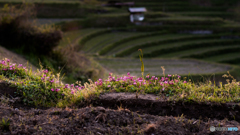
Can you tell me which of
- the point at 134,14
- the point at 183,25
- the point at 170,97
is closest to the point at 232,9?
the point at 183,25

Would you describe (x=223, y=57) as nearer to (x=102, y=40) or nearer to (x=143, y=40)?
(x=143, y=40)

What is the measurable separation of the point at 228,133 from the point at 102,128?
1.86 m

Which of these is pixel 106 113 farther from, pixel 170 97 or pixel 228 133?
pixel 228 133

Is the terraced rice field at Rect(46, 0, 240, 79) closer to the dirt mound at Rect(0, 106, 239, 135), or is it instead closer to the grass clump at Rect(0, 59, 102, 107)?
the grass clump at Rect(0, 59, 102, 107)

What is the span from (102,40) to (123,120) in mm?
20170

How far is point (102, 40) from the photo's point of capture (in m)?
23.0

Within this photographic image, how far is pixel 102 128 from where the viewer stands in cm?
315

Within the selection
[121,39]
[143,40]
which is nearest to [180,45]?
[143,40]

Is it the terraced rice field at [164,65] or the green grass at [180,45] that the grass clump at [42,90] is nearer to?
the terraced rice field at [164,65]

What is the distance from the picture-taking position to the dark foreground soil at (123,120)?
10.1 feet

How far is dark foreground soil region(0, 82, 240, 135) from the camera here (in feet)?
10.1

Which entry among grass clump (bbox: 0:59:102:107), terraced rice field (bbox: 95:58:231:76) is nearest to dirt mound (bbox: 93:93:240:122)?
grass clump (bbox: 0:59:102:107)

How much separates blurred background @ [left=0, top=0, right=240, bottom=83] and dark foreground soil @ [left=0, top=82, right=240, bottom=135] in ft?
19.7

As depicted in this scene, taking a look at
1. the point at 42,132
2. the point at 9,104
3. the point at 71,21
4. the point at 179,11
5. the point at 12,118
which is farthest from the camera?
the point at 179,11
